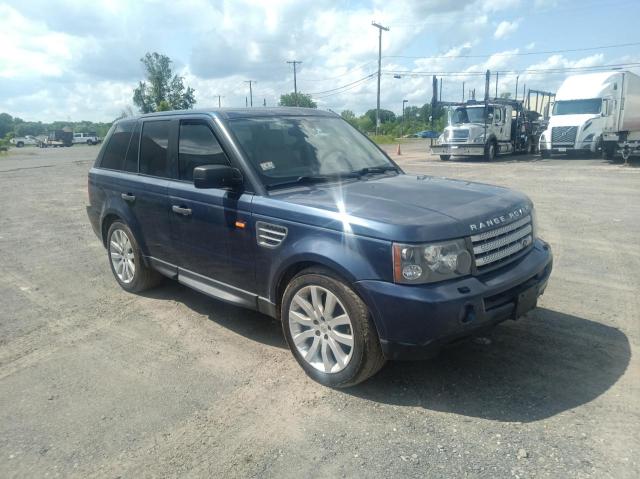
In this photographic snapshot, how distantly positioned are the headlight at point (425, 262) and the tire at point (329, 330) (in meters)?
0.36

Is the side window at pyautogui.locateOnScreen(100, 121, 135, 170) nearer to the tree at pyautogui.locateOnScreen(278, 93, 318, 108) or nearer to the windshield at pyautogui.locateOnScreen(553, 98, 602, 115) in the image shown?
the windshield at pyautogui.locateOnScreen(553, 98, 602, 115)

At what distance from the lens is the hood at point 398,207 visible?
3074 mm

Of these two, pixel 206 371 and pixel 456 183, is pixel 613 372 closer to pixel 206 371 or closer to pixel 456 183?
pixel 456 183

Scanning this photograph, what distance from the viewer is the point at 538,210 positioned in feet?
31.0

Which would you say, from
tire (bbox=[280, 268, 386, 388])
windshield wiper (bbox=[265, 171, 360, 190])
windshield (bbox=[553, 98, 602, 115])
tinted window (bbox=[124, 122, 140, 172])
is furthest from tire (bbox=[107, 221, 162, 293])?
windshield (bbox=[553, 98, 602, 115])

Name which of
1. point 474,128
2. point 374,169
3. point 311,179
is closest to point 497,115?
point 474,128

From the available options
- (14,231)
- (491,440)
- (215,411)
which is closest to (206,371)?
(215,411)

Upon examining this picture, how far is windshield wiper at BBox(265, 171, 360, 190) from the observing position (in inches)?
152

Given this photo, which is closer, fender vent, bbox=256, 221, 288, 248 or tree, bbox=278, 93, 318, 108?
fender vent, bbox=256, 221, 288, 248

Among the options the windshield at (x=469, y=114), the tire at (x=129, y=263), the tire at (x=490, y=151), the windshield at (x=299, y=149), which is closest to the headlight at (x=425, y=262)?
the windshield at (x=299, y=149)

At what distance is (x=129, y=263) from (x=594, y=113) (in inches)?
854

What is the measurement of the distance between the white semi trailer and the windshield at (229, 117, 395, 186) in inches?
757

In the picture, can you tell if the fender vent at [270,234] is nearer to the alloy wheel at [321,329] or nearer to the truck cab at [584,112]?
the alloy wheel at [321,329]

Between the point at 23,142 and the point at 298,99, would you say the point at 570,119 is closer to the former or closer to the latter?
the point at 298,99
